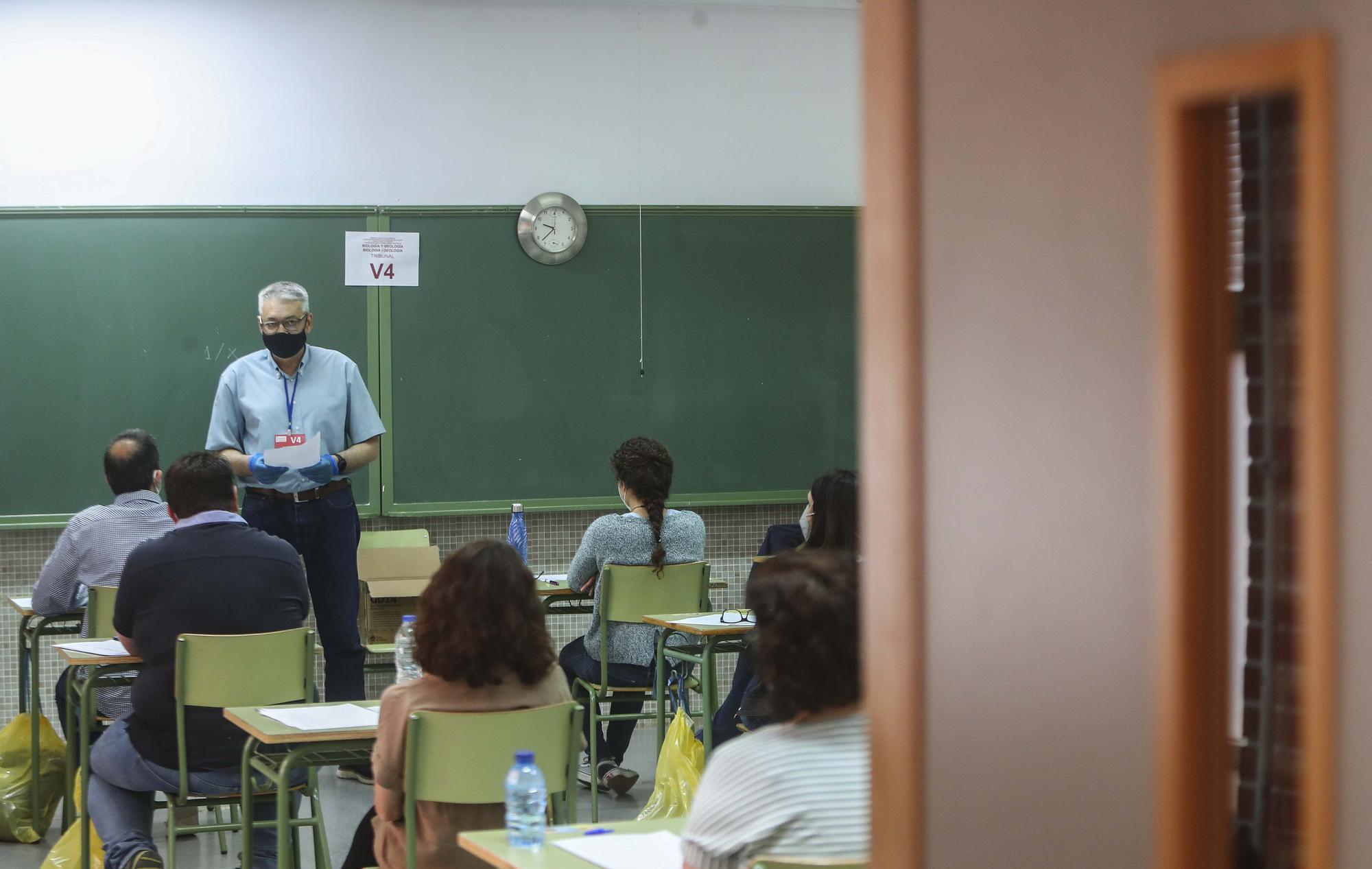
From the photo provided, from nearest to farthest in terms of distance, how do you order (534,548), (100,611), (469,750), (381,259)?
1. (469,750)
2. (100,611)
3. (381,259)
4. (534,548)

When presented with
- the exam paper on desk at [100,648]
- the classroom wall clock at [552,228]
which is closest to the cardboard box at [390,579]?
the exam paper on desk at [100,648]

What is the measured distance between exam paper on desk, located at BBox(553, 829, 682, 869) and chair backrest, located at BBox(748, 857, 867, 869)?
0.27 m

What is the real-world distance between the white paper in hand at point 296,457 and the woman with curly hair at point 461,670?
2.40 meters

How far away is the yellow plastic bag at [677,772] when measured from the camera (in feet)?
12.8

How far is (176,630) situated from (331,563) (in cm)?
155

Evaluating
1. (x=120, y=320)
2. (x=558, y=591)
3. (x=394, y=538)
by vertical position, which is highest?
(x=120, y=320)

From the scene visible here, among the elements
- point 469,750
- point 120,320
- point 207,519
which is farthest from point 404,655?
point 120,320

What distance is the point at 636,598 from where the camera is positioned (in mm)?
4770

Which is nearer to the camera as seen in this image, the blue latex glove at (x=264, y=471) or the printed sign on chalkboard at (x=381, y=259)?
the blue latex glove at (x=264, y=471)

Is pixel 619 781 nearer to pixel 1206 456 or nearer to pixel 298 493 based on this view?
pixel 298 493

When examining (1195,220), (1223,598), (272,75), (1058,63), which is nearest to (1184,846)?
(1223,598)

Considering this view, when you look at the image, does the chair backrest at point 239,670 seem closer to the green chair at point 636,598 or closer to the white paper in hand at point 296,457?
the green chair at point 636,598

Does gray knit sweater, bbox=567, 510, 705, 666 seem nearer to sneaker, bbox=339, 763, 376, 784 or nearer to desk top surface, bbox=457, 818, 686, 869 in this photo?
sneaker, bbox=339, 763, 376, 784

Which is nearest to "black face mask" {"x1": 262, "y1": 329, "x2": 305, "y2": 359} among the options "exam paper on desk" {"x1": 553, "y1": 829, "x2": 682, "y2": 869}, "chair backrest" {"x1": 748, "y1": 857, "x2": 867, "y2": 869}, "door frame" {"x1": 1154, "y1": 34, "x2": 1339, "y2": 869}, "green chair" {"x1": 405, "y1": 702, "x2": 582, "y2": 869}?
"green chair" {"x1": 405, "y1": 702, "x2": 582, "y2": 869}
